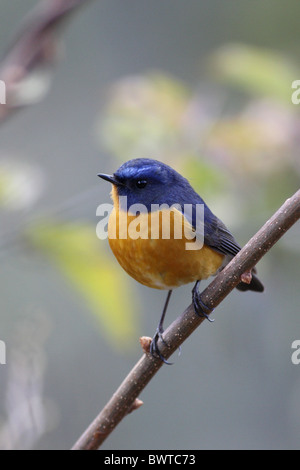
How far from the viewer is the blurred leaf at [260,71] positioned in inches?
127

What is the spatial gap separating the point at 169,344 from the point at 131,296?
823 mm

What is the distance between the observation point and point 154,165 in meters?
3.06

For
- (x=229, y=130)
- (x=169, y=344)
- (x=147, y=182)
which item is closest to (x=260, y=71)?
(x=229, y=130)

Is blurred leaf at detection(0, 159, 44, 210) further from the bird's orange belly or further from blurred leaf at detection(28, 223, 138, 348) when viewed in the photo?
the bird's orange belly

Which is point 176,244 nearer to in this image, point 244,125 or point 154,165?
point 154,165

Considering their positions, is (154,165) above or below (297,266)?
above

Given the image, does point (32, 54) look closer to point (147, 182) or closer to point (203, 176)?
point (147, 182)

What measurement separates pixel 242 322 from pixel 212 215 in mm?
675

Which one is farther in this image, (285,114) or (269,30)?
(269,30)

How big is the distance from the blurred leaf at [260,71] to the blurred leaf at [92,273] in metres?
1.08

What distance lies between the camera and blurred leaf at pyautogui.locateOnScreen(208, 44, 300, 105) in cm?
324

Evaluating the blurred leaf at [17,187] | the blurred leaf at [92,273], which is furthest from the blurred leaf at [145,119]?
the blurred leaf at [92,273]

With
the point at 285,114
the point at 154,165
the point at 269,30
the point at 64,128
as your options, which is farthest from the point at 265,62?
the point at 64,128

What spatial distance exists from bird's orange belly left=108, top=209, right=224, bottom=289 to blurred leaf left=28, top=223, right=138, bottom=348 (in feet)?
0.31
